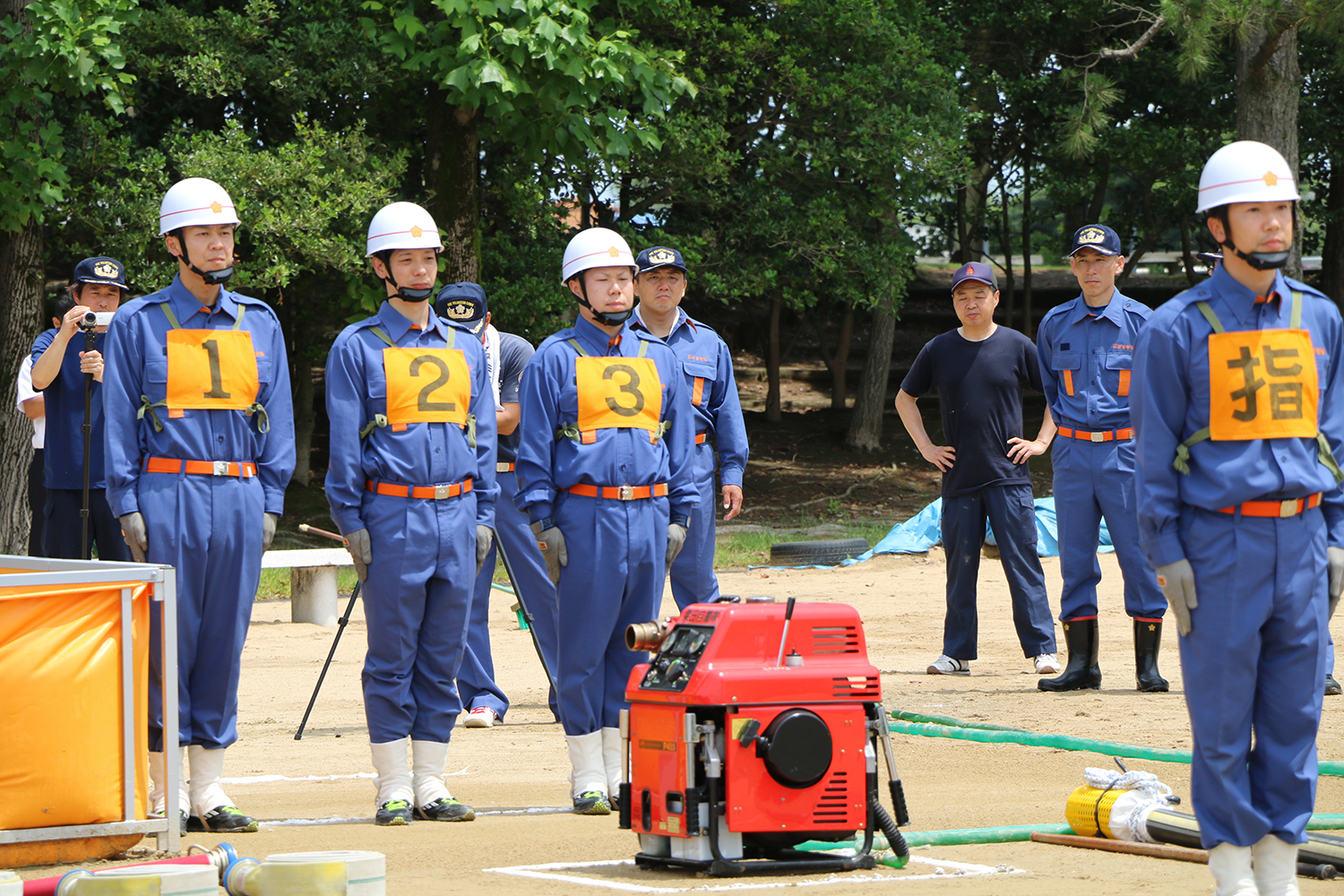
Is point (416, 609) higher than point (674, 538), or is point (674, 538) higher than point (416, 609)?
point (674, 538)

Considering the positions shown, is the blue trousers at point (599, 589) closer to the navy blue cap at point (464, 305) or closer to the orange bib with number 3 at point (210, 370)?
the orange bib with number 3 at point (210, 370)

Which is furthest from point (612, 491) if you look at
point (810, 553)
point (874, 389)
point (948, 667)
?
point (874, 389)

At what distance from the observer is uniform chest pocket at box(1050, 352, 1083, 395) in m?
9.22

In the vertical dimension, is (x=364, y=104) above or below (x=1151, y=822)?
above

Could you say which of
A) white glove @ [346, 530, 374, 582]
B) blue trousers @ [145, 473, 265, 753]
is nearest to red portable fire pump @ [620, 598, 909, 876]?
white glove @ [346, 530, 374, 582]

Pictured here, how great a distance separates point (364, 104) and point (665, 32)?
15.2 ft

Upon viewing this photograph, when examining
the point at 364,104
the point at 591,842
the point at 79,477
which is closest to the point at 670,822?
the point at 591,842

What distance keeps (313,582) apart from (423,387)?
302 inches

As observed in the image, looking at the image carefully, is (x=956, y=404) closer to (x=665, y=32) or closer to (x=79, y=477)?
(x=79, y=477)

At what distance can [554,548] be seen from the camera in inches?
246

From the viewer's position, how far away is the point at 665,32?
21.5 meters

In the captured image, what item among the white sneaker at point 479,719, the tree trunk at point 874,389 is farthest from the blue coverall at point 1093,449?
the tree trunk at point 874,389

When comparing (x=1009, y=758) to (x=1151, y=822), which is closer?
(x=1151, y=822)

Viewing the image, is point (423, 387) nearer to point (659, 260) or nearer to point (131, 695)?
point (131, 695)
